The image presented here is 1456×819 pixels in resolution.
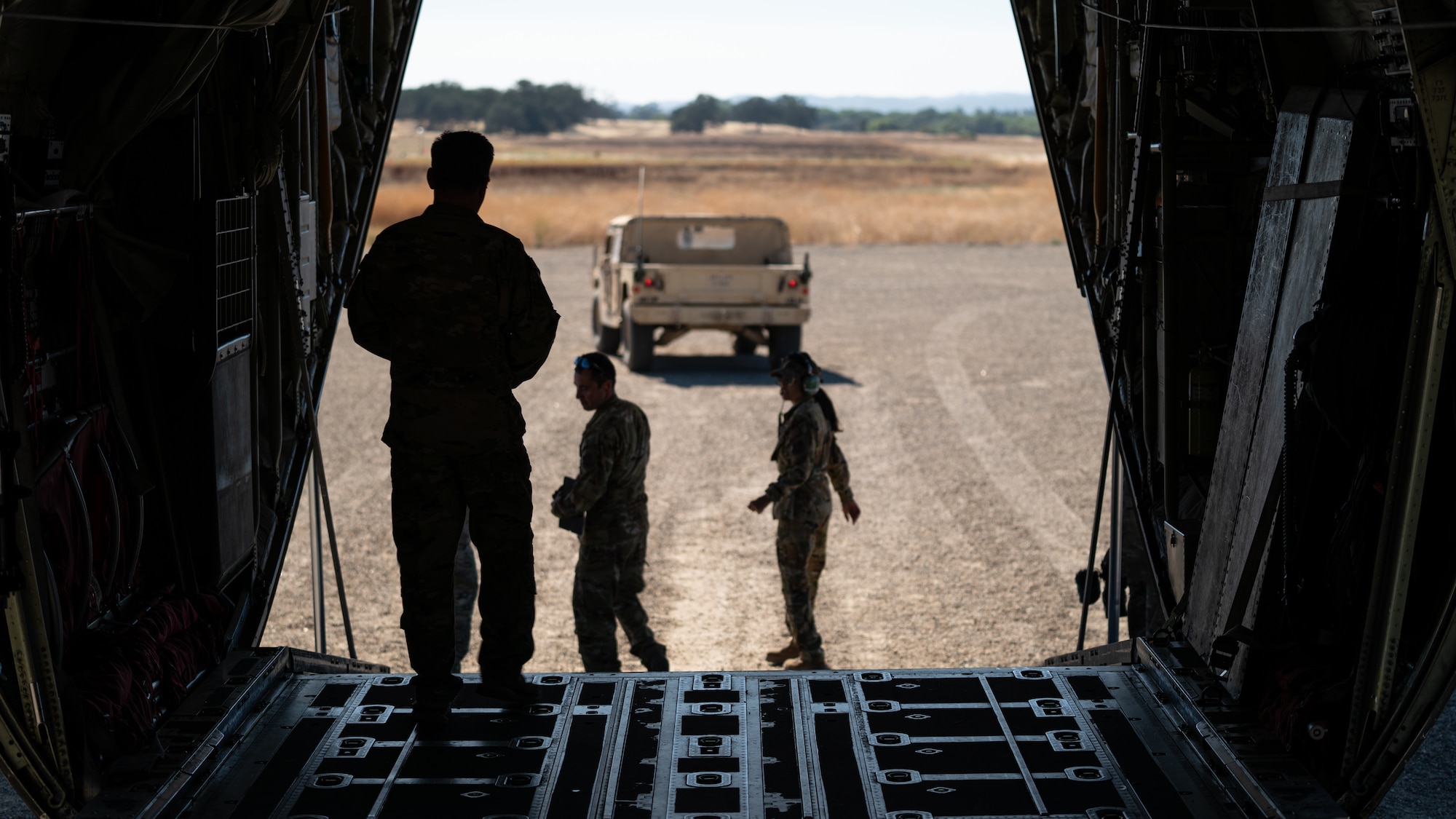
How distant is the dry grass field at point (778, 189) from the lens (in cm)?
3756

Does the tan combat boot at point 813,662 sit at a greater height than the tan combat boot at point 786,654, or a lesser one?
greater

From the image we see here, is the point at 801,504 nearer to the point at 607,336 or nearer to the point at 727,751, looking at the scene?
the point at 727,751

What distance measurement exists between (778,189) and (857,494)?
45976 mm

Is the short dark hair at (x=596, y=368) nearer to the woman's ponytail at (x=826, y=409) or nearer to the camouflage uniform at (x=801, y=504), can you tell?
the camouflage uniform at (x=801, y=504)

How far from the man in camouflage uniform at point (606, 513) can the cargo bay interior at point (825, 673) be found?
53.5 inches

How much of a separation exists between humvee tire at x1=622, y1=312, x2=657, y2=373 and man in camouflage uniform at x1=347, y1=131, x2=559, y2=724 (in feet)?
38.3

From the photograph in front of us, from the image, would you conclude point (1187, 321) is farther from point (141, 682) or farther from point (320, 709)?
point (141, 682)

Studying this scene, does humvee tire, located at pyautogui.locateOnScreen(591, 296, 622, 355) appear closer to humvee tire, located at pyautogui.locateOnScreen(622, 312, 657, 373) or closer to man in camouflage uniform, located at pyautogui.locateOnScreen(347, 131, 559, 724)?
humvee tire, located at pyautogui.locateOnScreen(622, 312, 657, 373)

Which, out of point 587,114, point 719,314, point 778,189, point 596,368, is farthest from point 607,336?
point 587,114

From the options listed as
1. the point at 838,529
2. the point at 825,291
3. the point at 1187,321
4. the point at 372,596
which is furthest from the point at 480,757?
the point at 825,291

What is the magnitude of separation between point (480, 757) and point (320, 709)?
770 millimetres

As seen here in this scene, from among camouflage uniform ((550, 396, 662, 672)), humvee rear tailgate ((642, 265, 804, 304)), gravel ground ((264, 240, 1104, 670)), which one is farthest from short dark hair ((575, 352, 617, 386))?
humvee rear tailgate ((642, 265, 804, 304))

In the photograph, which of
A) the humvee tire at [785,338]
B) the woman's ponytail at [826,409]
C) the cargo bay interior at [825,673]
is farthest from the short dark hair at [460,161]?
the humvee tire at [785,338]

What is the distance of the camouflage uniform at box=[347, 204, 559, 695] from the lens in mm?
4012
